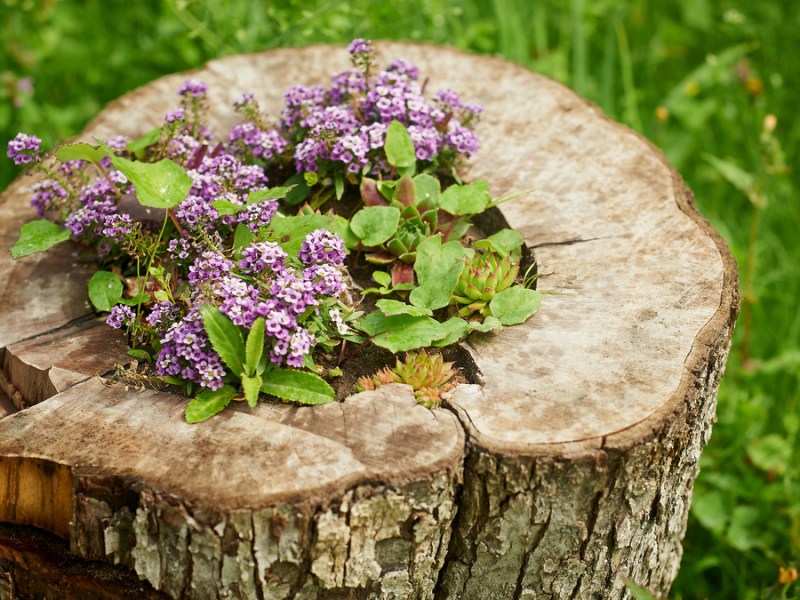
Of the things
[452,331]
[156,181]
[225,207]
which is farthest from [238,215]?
[452,331]

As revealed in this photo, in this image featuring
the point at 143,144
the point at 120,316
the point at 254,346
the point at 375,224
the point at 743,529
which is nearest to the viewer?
the point at 254,346

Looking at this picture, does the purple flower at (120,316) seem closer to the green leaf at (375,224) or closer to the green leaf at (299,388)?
the green leaf at (299,388)

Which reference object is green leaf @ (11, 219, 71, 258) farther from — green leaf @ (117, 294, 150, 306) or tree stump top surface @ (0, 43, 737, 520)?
green leaf @ (117, 294, 150, 306)

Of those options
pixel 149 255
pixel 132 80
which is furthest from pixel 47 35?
pixel 149 255

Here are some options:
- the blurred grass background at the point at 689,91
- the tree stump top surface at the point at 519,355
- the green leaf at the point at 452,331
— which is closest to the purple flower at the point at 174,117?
the tree stump top surface at the point at 519,355

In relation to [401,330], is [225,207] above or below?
above

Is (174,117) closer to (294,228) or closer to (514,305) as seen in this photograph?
(294,228)

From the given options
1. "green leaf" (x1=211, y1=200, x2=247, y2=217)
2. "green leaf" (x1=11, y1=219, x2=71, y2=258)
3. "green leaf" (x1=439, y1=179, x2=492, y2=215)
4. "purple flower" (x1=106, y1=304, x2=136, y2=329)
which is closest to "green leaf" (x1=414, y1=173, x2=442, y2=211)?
"green leaf" (x1=439, y1=179, x2=492, y2=215)

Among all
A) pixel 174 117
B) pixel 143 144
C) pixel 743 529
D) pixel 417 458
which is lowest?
pixel 743 529
